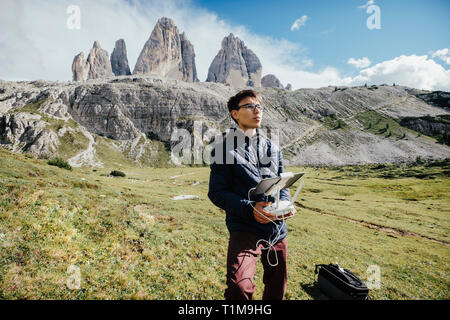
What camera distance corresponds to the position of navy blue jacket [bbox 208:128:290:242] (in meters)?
4.41

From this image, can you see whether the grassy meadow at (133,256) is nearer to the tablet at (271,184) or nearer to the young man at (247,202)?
the young man at (247,202)

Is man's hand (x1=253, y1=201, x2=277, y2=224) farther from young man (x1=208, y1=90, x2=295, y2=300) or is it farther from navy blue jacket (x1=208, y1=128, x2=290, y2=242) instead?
navy blue jacket (x1=208, y1=128, x2=290, y2=242)

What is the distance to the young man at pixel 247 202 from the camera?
13.6ft

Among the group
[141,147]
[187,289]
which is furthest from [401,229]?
[141,147]

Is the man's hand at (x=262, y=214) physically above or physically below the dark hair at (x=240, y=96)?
below

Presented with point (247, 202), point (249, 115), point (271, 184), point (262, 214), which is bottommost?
point (262, 214)

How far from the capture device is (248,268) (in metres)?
4.07

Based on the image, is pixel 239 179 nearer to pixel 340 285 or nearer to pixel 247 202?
pixel 247 202

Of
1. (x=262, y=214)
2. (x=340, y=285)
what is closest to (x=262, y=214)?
(x=262, y=214)

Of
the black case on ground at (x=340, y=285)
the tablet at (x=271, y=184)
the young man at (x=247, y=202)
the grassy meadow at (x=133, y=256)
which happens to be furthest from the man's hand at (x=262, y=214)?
the black case on ground at (x=340, y=285)

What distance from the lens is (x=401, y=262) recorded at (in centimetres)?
1869

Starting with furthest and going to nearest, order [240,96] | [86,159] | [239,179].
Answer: [86,159] < [240,96] < [239,179]

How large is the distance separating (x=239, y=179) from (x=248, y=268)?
1.92 m
